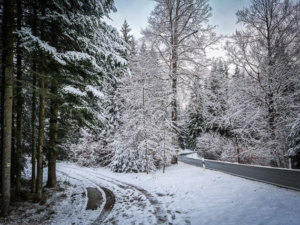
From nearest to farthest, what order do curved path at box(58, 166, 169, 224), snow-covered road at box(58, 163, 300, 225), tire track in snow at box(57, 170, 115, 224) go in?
snow-covered road at box(58, 163, 300, 225) → curved path at box(58, 166, 169, 224) → tire track in snow at box(57, 170, 115, 224)

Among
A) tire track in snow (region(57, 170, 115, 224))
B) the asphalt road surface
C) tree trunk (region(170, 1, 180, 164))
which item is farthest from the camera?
tree trunk (region(170, 1, 180, 164))

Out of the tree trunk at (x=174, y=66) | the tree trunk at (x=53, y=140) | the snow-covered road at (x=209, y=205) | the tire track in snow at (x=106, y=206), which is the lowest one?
the tire track in snow at (x=106, y=206)

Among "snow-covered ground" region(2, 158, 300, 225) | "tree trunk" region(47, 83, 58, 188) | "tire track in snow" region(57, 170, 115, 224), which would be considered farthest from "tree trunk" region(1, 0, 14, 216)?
"tire track in snow" region(57, 170, 115, 224)

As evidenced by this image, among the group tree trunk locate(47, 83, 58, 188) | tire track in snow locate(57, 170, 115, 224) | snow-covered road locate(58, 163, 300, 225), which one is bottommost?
tire track in snow locate(57, 170, 115, 224)

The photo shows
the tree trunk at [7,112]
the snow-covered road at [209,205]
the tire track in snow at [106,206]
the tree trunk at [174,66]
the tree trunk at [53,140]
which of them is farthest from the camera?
the tree trunk at [174,66]

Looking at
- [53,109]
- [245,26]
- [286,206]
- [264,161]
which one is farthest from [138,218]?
[264,161]

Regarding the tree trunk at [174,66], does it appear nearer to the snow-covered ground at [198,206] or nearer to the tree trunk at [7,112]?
the snow-covered ground at [198,206]

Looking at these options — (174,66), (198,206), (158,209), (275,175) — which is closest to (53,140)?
(158,209)

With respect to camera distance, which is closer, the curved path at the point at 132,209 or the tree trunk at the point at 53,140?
the curved path at the point at 132,209

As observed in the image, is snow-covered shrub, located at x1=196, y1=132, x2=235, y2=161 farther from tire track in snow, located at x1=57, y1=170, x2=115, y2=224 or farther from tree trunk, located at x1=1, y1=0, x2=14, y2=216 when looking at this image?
tree trunk, located at x1=1, y1=0, x2=14, y2=216

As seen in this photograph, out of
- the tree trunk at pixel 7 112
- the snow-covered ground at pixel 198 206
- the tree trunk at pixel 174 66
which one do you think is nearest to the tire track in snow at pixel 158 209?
the snow-covered ground at pixel 198 206

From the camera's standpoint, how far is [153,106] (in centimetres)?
1441

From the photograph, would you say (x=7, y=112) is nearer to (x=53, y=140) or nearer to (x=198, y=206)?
(x=53, y=140)

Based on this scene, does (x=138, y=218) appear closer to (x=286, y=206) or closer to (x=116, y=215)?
(x=116, y=215)
